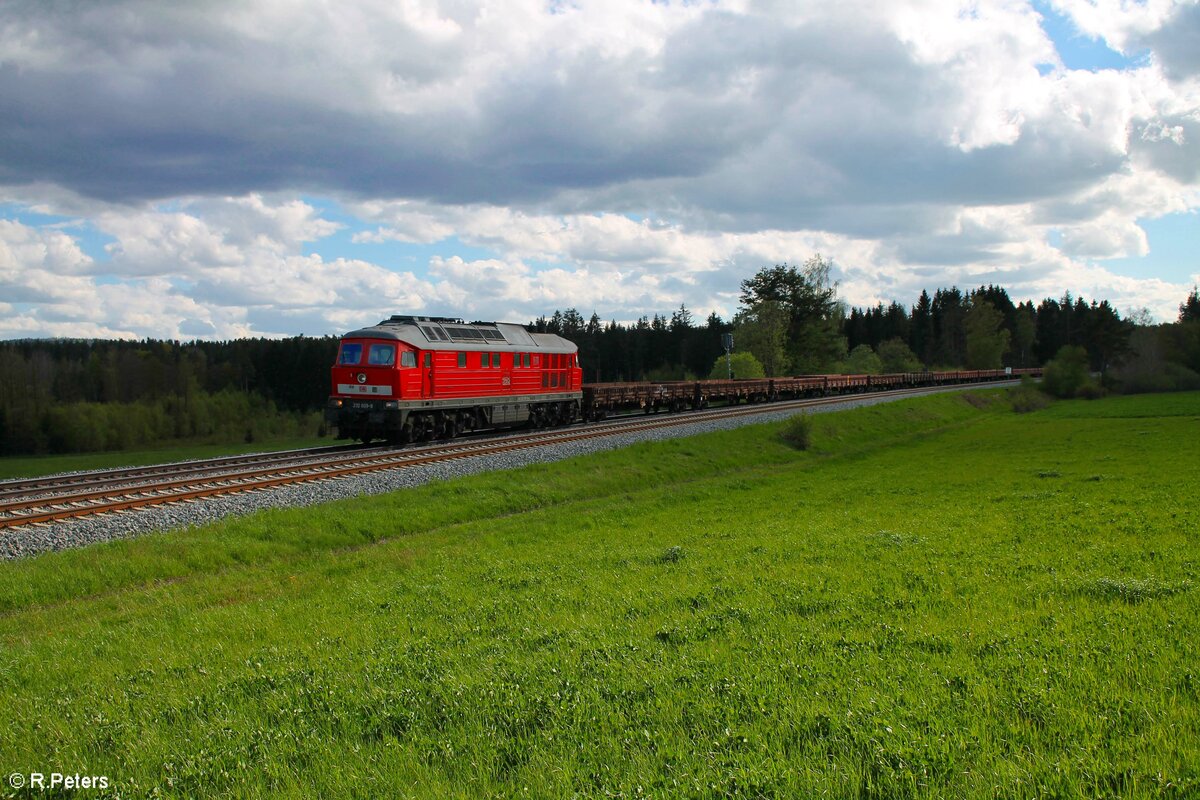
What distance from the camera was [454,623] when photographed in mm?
8320

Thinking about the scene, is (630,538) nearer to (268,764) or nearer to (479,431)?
(268,764)

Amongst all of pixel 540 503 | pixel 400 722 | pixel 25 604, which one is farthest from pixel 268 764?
pixel 540 503

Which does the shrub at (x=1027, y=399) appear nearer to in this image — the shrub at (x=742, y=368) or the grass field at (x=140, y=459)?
the shrub at (x=742, y=368)

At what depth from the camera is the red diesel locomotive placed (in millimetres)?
26734

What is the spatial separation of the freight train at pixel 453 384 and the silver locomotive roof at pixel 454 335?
0.14ft

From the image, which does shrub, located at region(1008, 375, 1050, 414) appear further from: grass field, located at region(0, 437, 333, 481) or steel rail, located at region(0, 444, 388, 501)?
steel rail, located at region(0, 444, 388, 501)

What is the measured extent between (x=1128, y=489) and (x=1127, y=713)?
42.2 feet

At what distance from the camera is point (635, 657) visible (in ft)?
21.6

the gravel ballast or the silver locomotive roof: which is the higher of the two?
the silver locomotive roof

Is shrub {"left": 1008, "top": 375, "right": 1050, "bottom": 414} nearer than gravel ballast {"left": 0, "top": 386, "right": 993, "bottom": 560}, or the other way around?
gravel ballast {"left": 0, "top": 386, "right": 993, "bottom": 560}

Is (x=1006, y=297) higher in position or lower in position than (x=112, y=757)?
higher

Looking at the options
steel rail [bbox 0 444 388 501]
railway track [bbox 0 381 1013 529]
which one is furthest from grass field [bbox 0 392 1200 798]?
steel rail [bbox 0 444 388 501]

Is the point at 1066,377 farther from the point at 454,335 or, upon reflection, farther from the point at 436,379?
the point at 436,379

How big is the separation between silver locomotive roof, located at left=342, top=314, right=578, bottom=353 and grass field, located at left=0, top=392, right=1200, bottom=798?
13.1 meters
